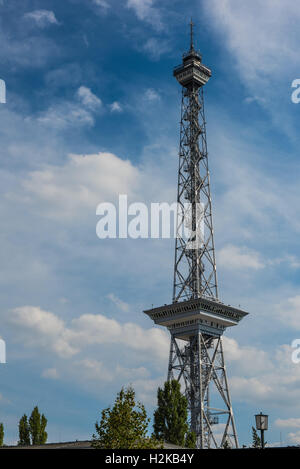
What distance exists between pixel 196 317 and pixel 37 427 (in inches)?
1254

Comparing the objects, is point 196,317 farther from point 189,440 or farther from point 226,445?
point 189,440

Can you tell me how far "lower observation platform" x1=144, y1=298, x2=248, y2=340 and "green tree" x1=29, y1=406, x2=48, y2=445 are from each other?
84.9 feet

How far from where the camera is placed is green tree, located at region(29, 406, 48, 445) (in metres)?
106

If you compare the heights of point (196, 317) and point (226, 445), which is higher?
point (196, 317)

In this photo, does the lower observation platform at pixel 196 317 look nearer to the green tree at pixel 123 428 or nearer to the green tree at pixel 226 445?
the green tree at pixel 226 445

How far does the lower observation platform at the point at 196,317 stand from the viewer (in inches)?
4395

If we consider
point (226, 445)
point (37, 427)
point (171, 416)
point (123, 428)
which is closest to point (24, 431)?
point (37, 427)

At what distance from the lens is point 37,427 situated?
106438 mm

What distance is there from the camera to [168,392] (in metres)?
95.4

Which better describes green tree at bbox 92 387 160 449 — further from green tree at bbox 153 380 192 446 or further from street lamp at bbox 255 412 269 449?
green tree at bbox 153 380 192 446

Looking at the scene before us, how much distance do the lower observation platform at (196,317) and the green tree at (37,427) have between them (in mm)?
25878
